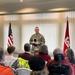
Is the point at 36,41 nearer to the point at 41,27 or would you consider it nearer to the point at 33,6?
the point at 41,27

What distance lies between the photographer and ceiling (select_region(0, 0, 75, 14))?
6.59 meters

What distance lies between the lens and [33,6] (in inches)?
281

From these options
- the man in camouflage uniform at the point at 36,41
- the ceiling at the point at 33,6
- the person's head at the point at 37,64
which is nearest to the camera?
the person's head at the point at 37,64

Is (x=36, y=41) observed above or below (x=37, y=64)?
above

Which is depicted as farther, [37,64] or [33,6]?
[33,6]

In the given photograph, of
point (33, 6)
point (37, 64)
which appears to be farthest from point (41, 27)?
point (37, 64)

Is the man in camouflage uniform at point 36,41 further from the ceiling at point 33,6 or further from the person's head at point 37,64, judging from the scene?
the person's head at point 37,64

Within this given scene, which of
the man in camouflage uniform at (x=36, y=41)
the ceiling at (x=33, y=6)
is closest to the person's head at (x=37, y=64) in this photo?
the man in camouflage uniform at (x=36, y=41)

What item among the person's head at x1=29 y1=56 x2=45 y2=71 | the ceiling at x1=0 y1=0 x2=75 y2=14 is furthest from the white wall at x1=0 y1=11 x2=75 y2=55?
the person's head at x1=29 y1=56 x2=45 y2=71

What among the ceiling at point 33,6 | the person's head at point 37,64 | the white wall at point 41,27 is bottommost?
the person's head at point 37,64

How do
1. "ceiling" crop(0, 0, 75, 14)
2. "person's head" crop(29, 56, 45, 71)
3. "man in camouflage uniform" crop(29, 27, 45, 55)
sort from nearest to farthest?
"person's head" crop(29, 56, 45, 71) → "man in camouflage uniform" crop(29, 27, 45, 55) → "ceiling" crop(0, 0, 75, 14)

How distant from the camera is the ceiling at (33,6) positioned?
6591 millimetres

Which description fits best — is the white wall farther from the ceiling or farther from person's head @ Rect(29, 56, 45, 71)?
person's head @ Rect(29, 56, 45, 71)

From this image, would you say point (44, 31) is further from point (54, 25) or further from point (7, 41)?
point (7, 41)
